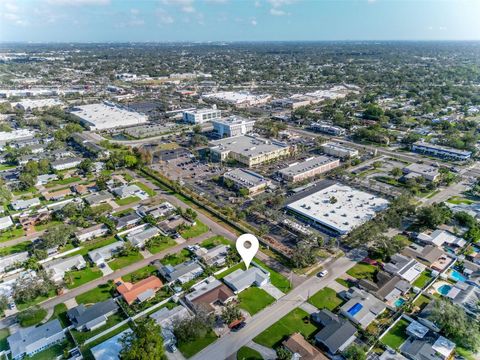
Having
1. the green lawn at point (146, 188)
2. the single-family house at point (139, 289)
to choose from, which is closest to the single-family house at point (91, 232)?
the single-family house at point (139, 289)

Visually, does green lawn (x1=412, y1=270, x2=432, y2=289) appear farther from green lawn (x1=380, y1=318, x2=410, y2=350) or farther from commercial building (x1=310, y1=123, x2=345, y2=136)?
commercial building (x1=310, y1=123, x2=345, y2=136)

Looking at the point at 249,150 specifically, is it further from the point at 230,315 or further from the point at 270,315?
the point at 230,315

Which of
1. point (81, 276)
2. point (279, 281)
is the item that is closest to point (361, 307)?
point (279, 281)

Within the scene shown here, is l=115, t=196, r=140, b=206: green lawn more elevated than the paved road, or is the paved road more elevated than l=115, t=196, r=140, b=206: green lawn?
l=115, t=196, r=140, b=206: green lawn

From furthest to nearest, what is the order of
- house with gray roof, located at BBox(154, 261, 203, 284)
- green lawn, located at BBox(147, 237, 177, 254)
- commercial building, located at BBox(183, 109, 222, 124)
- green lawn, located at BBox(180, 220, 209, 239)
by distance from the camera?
1. commercial building, located at BBox(183, 109, 222, 124)
2. green lawn, located at BBox(180, 220, 209, 239)
3. green lawn, located at BBox(147, 237, 177, 254)
4. house with gray roof, located at BBox(154, 261, 203, 284)

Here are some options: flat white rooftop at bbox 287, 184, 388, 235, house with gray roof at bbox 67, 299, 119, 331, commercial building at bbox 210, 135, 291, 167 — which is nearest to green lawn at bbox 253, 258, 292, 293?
flat white rooftop at bbox 287, 184, 388, 235

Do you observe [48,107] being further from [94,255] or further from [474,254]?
[474,254]
